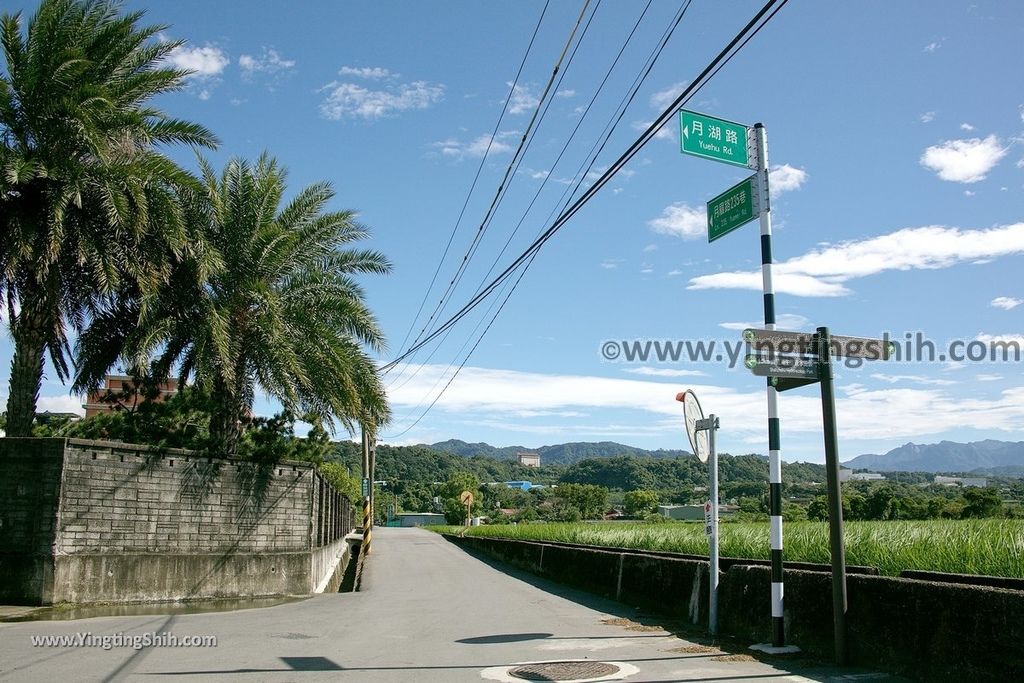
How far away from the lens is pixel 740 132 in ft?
30.8

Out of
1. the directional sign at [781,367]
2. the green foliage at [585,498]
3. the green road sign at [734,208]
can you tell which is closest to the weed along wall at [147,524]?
the green road sign at [734,208]

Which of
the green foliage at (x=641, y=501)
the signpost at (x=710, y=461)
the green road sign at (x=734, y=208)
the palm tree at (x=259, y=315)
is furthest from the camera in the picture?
the green foliage at (x=641, y=501)

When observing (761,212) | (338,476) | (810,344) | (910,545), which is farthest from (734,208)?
(338,476)

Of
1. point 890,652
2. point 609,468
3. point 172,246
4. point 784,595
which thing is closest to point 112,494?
point 172,246

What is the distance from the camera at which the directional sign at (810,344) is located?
27.1 ft

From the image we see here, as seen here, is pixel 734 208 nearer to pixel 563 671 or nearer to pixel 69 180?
pixel 563 671

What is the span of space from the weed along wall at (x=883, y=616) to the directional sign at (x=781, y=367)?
2.07 m

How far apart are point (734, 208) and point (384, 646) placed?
6774mm

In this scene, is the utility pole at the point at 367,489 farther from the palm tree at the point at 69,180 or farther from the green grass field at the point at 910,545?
the green grass field at the point at 910,545

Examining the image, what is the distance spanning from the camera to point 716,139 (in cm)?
918

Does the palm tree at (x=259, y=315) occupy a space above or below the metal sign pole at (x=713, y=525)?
above

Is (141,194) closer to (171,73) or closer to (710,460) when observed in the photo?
(171,73)

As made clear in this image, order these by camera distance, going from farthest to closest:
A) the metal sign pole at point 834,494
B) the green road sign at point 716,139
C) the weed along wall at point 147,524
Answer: the weed along wall at point 147,524 → the green road sign at point 716,139 → the metal sign pole at point 834,494
